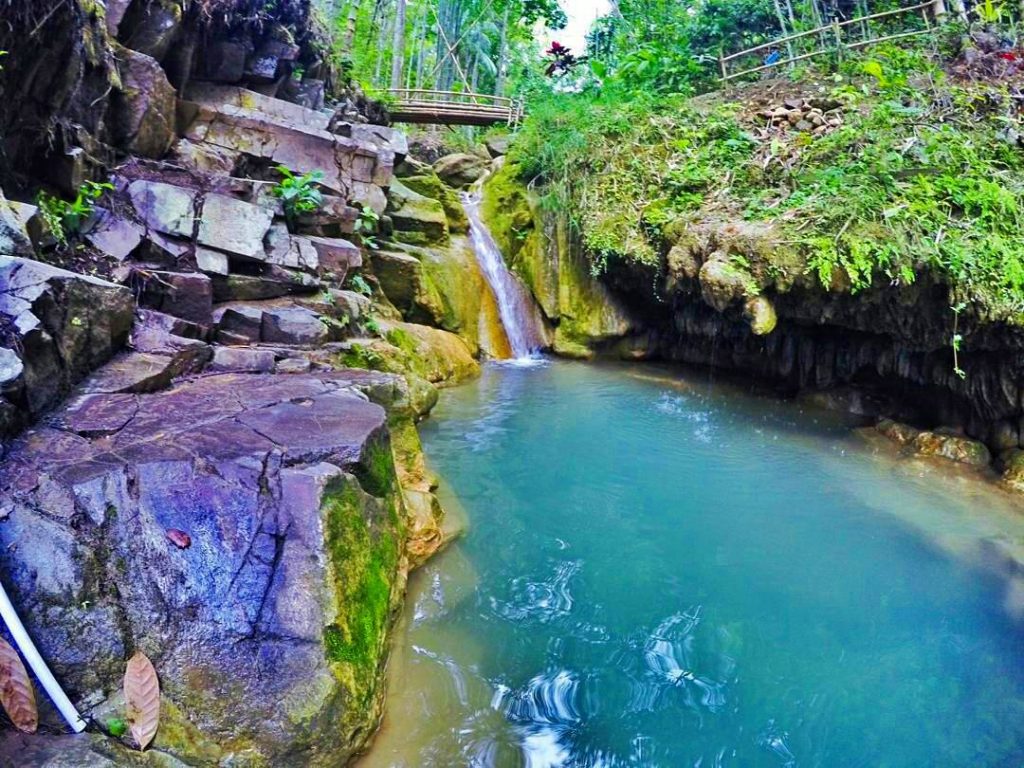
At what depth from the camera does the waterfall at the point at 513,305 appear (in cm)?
1134

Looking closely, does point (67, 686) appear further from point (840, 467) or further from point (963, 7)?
point (963, 7)

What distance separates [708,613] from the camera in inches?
166

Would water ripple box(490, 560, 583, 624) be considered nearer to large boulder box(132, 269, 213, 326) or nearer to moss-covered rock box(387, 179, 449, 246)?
large boulder box(132, 269, 213, 326)

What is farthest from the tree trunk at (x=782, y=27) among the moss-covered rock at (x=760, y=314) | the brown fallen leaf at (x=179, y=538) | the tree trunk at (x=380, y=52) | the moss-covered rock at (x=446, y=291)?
the tree trunk at (x=380, y=52)

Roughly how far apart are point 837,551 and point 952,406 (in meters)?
3.66

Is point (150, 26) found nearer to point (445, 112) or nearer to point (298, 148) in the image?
point (298, 148)

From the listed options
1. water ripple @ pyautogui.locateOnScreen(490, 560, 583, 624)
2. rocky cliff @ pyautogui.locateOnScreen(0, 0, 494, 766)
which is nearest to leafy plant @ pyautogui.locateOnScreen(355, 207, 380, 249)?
rocky cliff @ pyautogui.locateOnScreen(0, 0, 494, 766)

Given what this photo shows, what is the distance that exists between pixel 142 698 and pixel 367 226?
7.79 metres

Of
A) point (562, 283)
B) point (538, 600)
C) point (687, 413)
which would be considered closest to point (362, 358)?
point (538, 600)

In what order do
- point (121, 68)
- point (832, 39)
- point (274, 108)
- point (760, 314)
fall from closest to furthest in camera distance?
point (121, 68) → point (760, 314) → point (274, 108) → point (832, 39)

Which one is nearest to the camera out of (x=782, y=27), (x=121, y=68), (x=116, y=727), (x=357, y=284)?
(x=116, y=727)

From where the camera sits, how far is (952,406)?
7438 millimetres

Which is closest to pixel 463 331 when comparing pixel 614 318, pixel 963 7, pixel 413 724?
pixel 614 318

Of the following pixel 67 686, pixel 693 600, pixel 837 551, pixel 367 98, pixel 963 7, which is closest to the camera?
pixel 67 686
